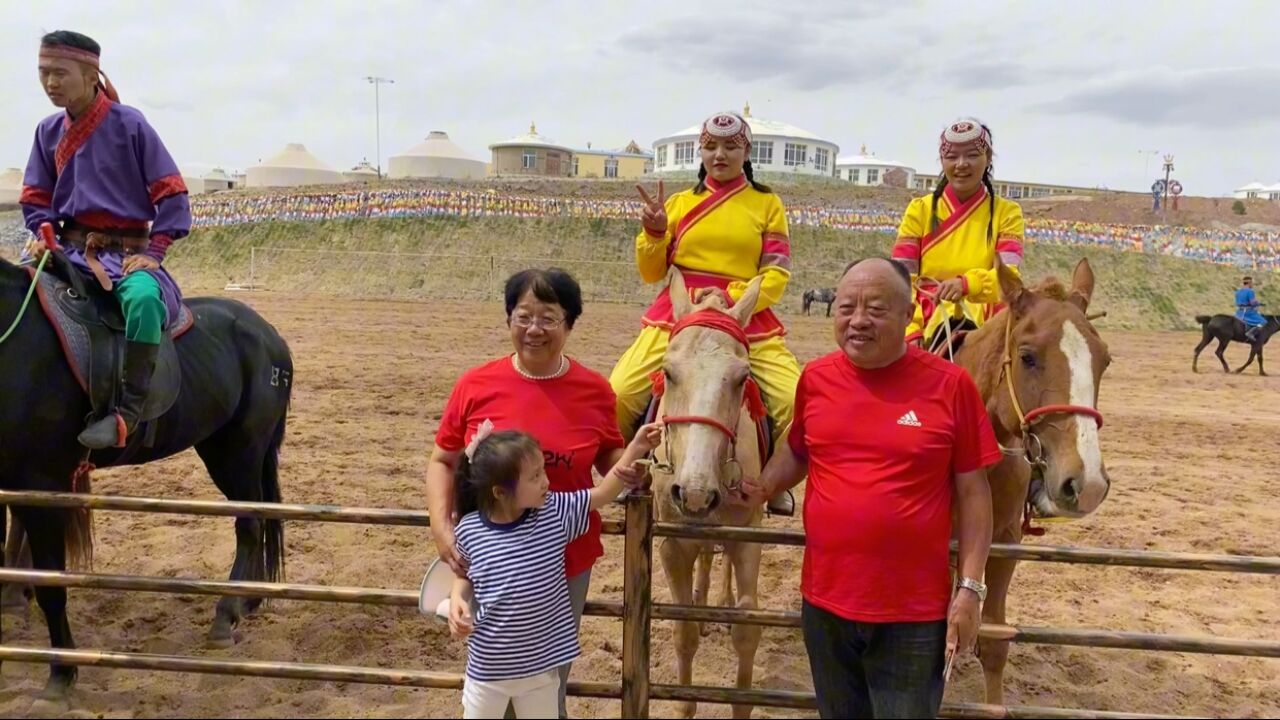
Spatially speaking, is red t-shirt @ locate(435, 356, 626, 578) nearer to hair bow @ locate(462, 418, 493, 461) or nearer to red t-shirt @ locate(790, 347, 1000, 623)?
hair bow @ locate(462, 418, 493, 461)

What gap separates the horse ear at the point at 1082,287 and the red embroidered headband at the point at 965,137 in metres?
0.87

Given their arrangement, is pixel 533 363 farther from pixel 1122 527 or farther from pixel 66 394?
pixel 1122 527

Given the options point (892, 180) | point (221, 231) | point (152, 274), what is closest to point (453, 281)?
point (221, 231)

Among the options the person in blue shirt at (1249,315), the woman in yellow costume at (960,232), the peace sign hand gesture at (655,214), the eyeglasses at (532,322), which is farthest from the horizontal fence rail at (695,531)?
the person in blue shirt at (1249,315)

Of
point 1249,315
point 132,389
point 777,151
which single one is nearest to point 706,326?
point 132,389

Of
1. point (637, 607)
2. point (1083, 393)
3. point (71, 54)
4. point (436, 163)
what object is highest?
point (436, 163)

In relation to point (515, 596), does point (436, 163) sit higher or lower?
higher

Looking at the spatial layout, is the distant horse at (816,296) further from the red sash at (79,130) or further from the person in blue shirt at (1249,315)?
the red sash at (79,130)

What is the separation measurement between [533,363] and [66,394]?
2591 millimetres

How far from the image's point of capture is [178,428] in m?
4.40

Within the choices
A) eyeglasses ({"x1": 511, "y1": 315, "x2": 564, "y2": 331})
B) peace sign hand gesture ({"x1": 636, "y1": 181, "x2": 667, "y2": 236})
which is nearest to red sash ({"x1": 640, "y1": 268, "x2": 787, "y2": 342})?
peace sign hand gesture ({"x1": 636, "y1": 181, "x2": 667, "y2": 236})

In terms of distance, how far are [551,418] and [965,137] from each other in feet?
8.42

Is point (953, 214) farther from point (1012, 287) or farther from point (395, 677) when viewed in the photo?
point (395, 677)

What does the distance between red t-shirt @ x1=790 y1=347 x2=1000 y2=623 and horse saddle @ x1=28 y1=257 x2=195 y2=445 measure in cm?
341
